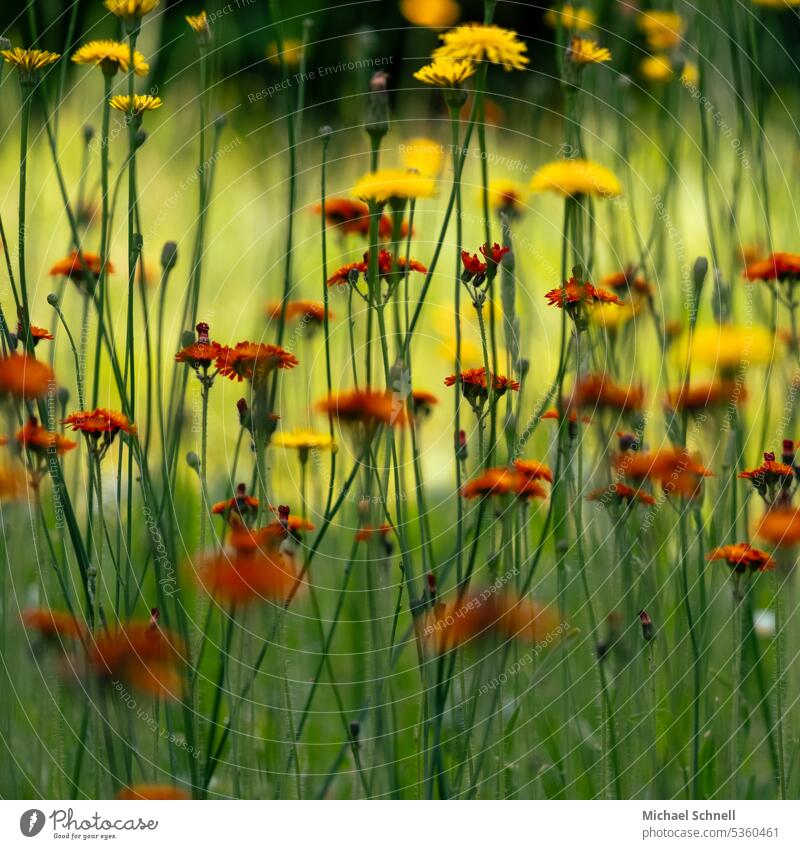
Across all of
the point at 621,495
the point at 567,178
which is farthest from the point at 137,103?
the point at 621,495

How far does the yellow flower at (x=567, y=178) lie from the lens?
67 cm

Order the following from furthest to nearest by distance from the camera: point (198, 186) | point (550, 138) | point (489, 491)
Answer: point (550, 138), point (198, 186), point (489, 491)

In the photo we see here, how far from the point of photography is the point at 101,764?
0.63 metres

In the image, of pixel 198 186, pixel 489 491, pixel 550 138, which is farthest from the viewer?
pixel 550 138

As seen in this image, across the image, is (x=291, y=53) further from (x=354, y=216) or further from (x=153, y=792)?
(x=153, y=792)

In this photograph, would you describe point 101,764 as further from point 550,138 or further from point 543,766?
point 550,138

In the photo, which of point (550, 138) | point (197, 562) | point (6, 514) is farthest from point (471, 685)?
point (550, 138)

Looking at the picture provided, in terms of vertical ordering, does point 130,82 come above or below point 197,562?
above

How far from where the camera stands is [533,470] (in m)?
0.62

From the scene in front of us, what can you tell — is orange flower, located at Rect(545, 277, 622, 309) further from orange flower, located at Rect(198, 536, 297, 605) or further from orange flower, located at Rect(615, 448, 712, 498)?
orange flower, located at Rect(198, 536, 297, 605)

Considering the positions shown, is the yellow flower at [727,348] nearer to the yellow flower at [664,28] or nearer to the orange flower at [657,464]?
the orange flower at [657,464]

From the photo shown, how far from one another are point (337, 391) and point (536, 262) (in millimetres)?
256

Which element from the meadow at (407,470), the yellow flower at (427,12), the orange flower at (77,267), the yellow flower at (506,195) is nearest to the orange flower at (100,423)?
the meadow at (407,470)

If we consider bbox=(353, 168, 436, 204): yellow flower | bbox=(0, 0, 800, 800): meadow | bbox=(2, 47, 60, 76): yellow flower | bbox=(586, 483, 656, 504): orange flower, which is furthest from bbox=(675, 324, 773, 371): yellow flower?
bbox=(2, 47, 60, 76): yellow flower
